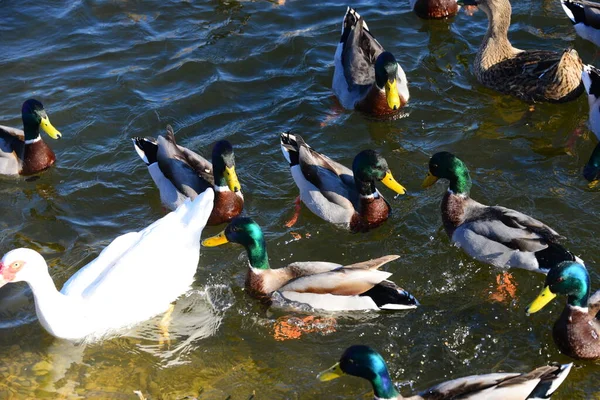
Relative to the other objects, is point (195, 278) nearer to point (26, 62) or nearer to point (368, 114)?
point (368, 114)

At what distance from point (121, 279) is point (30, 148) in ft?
9.34

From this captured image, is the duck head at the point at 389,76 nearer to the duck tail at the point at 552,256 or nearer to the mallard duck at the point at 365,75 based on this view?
the mallard duck at the point at 365,75

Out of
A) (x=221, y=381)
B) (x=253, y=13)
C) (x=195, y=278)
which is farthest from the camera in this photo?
(x=253, y=13)

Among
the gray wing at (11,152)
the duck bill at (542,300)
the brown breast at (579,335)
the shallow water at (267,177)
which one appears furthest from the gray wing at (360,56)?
the brown breast at (579,335)

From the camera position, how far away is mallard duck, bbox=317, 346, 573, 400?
5195 millimetres

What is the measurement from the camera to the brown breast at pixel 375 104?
9.14m

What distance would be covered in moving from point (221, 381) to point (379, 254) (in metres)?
1.91

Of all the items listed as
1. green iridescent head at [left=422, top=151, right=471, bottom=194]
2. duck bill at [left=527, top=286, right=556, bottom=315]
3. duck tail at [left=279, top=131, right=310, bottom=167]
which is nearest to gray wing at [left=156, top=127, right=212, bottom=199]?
duck tail at [left=279, top=131, right=310, bottom=167]

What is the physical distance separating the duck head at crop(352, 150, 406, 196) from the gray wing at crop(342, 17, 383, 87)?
6.69ft

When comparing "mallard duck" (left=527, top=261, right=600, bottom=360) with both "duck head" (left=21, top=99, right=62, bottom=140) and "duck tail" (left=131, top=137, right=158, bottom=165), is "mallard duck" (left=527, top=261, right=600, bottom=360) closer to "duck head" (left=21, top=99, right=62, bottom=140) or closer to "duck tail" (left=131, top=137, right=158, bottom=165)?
"duck tail" (left=131, top=137, right=158, bottom=165)

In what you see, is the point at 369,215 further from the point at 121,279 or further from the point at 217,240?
the point at 121,279

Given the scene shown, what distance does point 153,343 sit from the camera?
A: 6637mm


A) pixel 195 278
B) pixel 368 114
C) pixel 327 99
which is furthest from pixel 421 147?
pixel 195 278

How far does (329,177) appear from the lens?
788 centimetres
